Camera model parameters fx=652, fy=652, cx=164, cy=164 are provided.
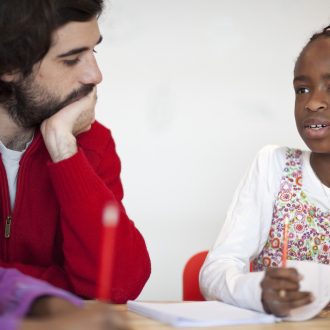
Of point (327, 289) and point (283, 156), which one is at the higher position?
point (283, 156)

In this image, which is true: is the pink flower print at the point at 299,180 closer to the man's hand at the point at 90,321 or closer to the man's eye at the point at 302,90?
the man's eye at the point at 302,90

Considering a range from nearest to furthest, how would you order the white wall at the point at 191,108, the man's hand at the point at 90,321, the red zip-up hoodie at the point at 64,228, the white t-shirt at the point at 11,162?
the man's hand at the point at 90,321 → the red zip-up hoodie at the point at 64,228 → the white t-shirt at the point at 11,162 → the white wall at the point at 191,108

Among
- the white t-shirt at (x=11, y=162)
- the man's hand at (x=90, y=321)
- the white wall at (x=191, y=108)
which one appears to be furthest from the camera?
the white wall at (x=191, y=108)

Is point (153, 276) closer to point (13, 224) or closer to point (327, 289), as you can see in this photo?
point (13, 224)

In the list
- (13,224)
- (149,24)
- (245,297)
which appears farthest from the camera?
(149,24)

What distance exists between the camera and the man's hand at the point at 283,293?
1131 mm

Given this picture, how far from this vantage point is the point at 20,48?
160cm

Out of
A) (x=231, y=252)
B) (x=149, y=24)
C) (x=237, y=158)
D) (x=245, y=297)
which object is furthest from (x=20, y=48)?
(x=237, y=158)

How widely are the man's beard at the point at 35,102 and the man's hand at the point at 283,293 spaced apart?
2.38ft

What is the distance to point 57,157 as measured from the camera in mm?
1492

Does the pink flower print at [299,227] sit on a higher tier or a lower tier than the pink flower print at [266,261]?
higher

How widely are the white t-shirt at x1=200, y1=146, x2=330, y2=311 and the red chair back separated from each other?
0.13 metres

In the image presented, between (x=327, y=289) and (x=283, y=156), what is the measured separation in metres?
0.55

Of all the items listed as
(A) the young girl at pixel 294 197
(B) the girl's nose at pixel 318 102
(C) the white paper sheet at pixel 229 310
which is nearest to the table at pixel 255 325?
(C) the white paper sheet at pixel 229 310
